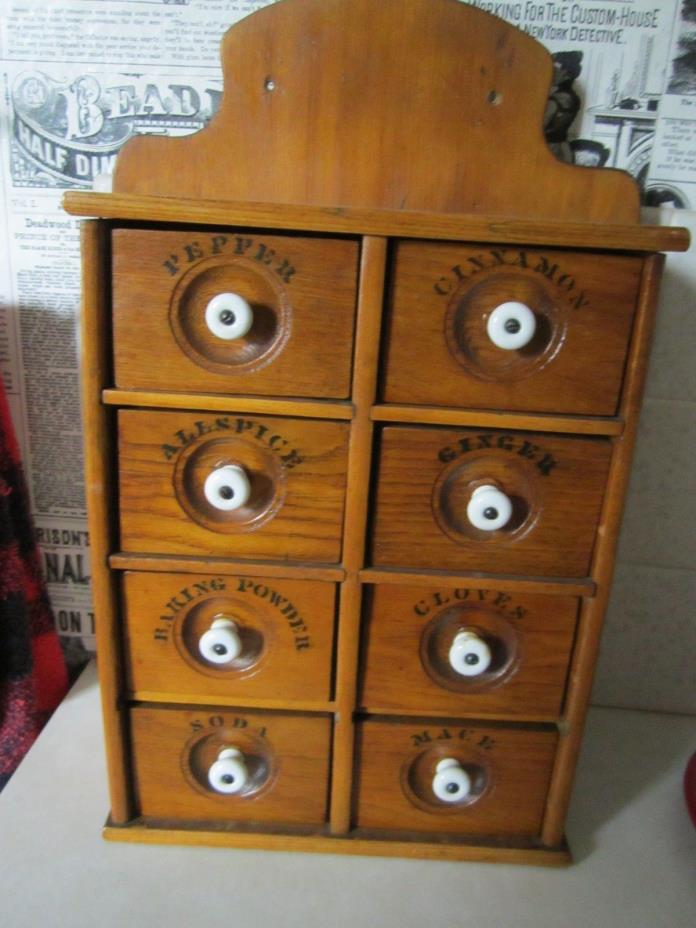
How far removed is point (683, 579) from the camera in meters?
0.82

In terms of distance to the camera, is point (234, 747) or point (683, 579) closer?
point (234, 747)

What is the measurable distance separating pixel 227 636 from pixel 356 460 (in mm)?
191

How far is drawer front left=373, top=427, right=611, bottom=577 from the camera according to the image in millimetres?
534

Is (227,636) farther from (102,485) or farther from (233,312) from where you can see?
→ (233,312)

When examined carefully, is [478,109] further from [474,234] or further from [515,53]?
[474,234]

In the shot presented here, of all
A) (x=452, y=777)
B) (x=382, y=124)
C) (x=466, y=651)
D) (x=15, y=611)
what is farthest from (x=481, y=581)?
(x=15, y=611)

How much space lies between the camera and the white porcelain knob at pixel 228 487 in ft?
1.70

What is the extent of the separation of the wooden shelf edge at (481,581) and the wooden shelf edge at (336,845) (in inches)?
11.0

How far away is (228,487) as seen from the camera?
52cm

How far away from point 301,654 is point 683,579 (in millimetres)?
523

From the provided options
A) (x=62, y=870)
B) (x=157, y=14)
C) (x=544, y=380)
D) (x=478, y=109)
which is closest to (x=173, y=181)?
(x=157, y=14)

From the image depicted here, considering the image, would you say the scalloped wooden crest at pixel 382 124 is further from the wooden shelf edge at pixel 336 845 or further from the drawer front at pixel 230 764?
the wooden shelf edge at pixel 336 845

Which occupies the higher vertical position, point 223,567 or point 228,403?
point 228,403

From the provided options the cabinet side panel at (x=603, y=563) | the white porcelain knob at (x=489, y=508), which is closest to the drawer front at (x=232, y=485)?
the white porcelain knob at (x=489, y=508)
